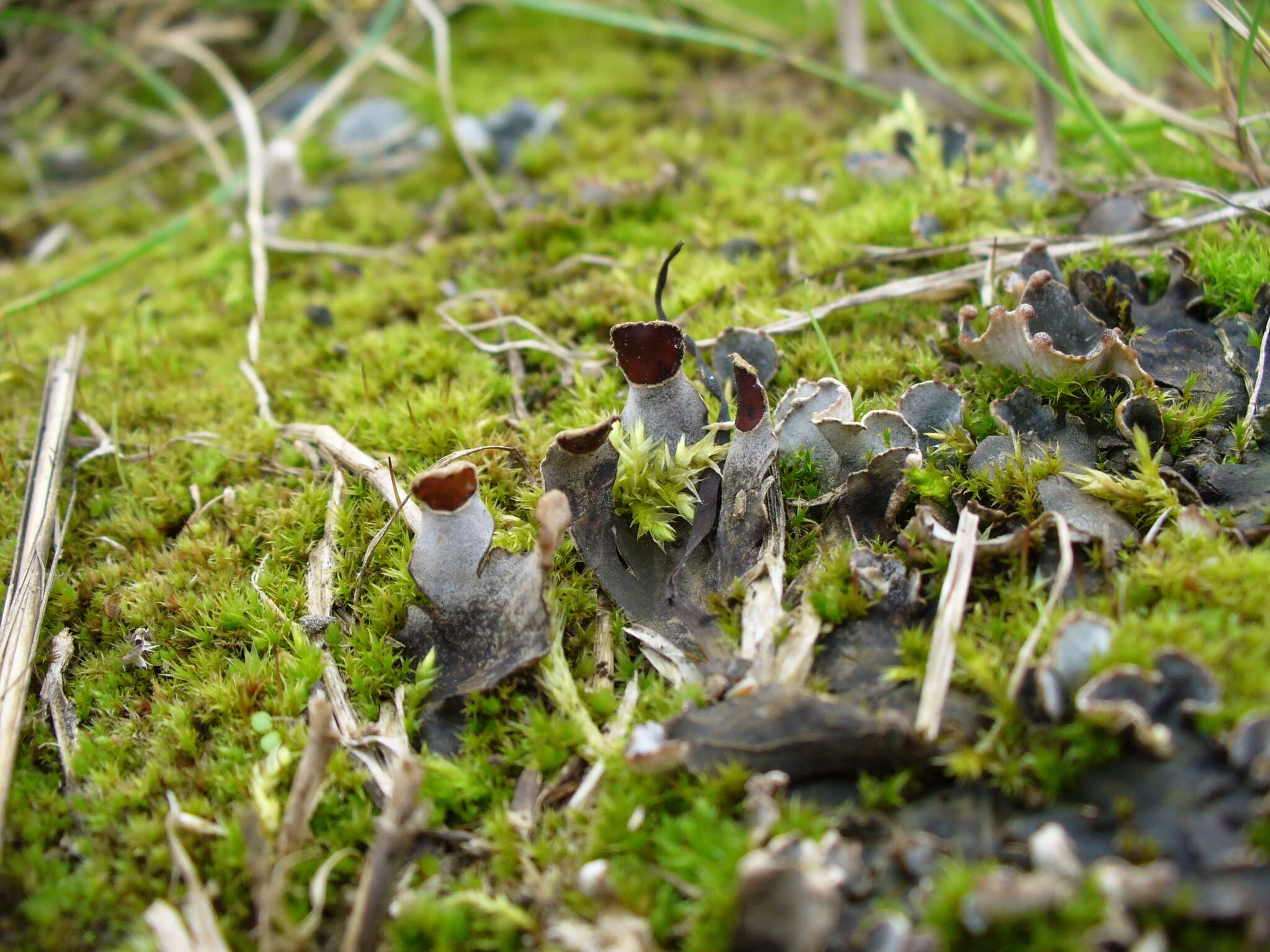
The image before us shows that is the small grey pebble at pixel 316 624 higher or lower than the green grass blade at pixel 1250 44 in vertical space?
lower

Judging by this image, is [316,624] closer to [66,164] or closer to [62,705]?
[62,705]

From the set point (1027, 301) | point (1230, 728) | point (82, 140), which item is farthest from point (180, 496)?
point (82, 140)

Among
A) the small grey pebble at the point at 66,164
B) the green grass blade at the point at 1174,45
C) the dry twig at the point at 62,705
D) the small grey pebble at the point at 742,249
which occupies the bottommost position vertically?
the dry twig at the point at 62,705

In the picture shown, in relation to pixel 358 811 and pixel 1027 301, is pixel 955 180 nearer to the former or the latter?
pixel 1027 301

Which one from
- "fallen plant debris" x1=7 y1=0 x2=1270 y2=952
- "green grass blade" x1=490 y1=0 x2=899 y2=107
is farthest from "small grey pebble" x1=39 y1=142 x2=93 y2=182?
"green grass blade" x1=490 y1=0 x2=899 y2=107

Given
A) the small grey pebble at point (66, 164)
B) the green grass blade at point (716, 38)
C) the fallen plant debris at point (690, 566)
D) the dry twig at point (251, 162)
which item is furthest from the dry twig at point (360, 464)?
the small grey pebble at point (66, 164)

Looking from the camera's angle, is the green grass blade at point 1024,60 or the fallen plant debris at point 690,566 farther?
the green grass blade at point 1024,60

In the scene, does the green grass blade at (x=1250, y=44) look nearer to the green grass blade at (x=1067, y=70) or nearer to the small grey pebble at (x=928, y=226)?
the green grass blade at (x=1067, y=70)

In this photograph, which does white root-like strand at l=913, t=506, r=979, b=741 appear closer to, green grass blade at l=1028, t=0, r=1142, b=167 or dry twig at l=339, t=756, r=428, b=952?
dry twig at l=339, t=756, r=428, b=952
